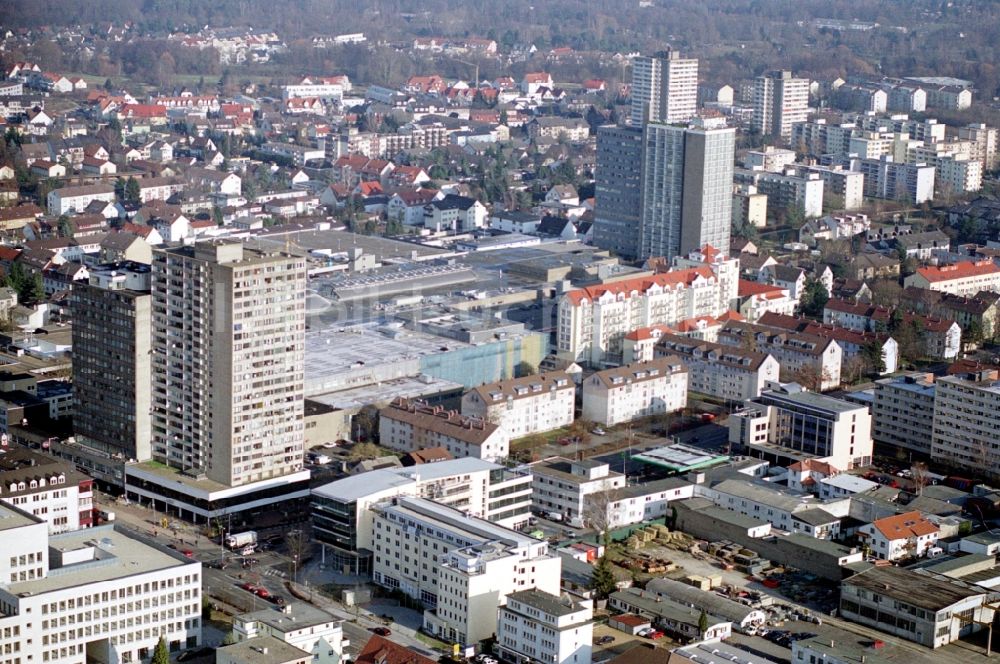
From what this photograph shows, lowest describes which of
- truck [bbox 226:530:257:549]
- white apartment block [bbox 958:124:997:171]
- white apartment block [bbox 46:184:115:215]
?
truck [bbox 226:530:257:549]

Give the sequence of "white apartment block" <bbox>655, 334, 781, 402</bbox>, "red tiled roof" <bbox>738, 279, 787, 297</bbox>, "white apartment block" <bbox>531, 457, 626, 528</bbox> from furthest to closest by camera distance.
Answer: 1. "red tiled roof" <bbox>738, 279, 787, 297</bbox>
2. "white apartment block" <bbox>655, 334, 781, 402</bbox>
3. "white apartment block" <bbox>531, 457, 626, 528</bbox>

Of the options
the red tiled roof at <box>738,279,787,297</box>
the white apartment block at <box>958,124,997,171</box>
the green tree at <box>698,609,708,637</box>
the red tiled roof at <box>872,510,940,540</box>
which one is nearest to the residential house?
the red tiled roof at <box>872,510,940,540</box>

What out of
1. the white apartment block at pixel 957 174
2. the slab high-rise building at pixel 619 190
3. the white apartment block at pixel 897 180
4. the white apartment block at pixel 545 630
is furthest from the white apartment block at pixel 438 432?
the white apartment block at pixel 957 174

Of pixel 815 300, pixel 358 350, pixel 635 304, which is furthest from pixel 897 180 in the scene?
pixel 358 350

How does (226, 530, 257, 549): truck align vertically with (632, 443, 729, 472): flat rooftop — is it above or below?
below

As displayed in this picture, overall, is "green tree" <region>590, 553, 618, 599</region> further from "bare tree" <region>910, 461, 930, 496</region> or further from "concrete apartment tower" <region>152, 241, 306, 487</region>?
"bare tree" <region>910, 461, 930, 496</region>

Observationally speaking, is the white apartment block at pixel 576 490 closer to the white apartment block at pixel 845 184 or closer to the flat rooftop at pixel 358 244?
the flat rooftop at pixel 358 244

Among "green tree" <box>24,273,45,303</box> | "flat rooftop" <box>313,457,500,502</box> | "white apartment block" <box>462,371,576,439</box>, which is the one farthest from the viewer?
"green tree" <box>24,273,45,303</box>
